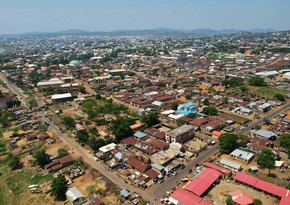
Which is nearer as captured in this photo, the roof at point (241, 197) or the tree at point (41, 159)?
the roof at point (241, 197)

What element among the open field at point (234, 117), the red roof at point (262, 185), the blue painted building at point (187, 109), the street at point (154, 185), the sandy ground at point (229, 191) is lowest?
the street at point (154, 185)

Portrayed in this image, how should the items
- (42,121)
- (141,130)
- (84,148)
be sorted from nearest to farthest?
(84,148)
(141,130)
(42,121)

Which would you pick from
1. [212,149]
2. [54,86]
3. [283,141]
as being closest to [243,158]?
[212,149]

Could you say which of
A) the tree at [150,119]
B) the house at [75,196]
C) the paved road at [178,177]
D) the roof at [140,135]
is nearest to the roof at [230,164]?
the paved road at [178,177]

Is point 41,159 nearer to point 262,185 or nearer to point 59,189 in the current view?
point 59,189

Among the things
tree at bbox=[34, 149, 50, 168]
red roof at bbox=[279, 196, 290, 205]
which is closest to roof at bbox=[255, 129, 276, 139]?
red roof at bbox=[279, 196, 290, 205]

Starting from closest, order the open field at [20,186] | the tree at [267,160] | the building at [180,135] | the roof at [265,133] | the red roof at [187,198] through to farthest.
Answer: the red roof at [187,198] → the open field at [20,186] → the tree at [267,160] → the building at [180,135] → the roof at [265,133]

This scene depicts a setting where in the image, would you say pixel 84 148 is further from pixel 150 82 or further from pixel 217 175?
pixel 150 82

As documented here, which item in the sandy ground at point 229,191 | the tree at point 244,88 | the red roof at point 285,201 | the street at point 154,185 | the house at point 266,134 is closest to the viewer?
the red roof at point 285,201

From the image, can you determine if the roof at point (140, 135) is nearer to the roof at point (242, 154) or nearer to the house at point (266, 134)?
the roof at point (242, 154)
